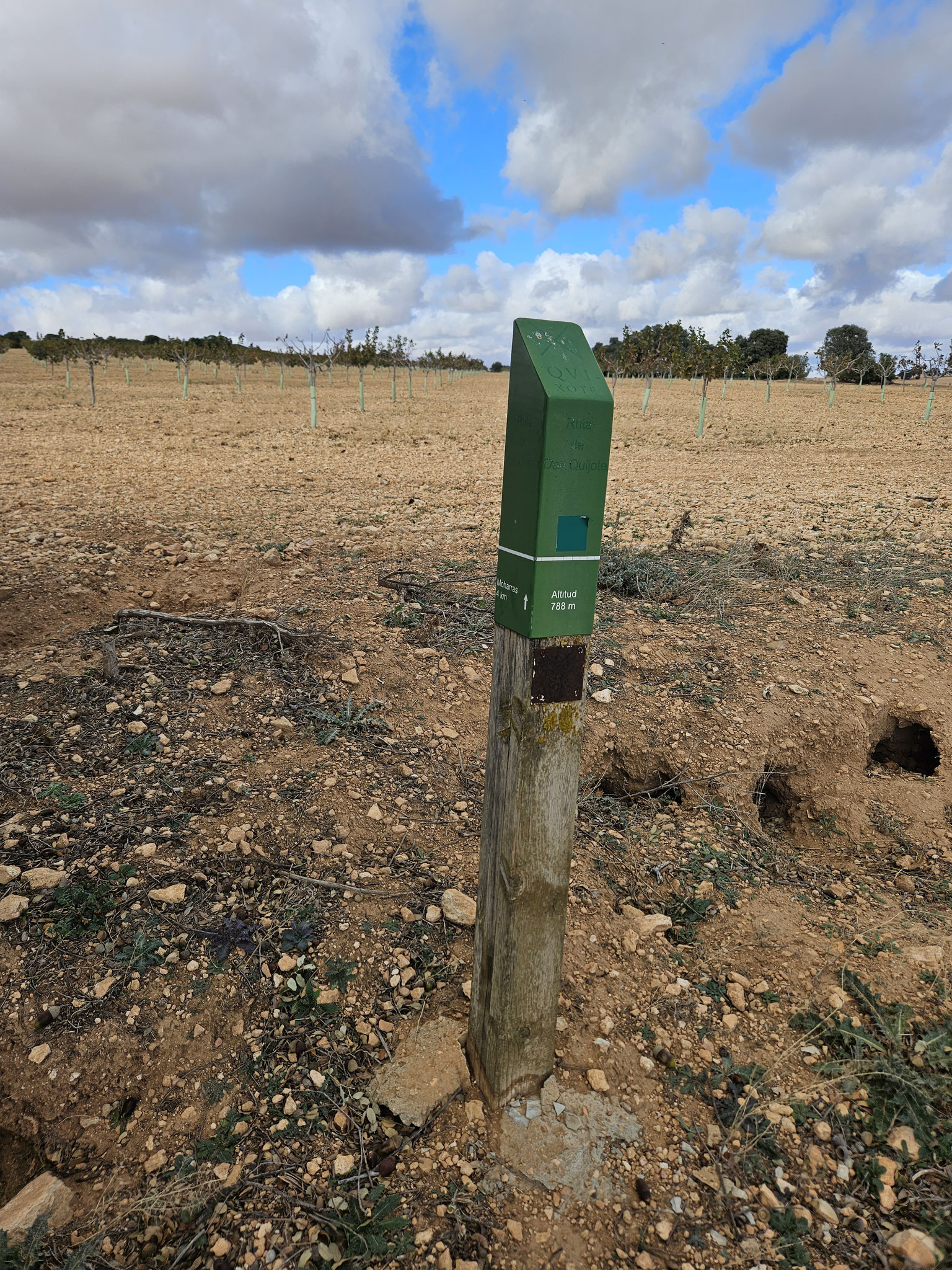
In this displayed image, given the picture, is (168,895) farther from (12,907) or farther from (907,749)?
(907,749)

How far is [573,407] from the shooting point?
165cm

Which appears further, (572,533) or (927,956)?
(927,956)

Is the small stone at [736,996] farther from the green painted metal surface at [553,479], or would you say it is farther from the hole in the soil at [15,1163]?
the hole in the soil at [15,1163]

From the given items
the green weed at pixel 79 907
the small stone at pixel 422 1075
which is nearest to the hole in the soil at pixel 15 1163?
the green weed at pixel 79 907

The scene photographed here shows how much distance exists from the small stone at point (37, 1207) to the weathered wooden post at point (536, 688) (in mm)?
1242

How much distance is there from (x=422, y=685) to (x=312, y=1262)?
2870mm

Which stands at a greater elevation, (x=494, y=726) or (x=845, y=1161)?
(x=494, y=726)

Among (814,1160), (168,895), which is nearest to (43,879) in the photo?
(168,895)

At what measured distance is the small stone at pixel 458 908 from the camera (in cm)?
289

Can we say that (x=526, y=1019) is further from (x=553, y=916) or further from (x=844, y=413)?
(x=844, y=413)

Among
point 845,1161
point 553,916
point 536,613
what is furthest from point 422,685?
point 845,1161

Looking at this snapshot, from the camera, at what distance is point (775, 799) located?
14.3 ft

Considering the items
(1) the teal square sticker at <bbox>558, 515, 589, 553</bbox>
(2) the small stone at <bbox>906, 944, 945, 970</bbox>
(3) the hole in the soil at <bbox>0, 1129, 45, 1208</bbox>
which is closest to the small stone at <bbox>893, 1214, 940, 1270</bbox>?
(2) the small stone at <bbox>906, 944, 945, 970</bbox>

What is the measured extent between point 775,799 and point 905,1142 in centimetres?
235
